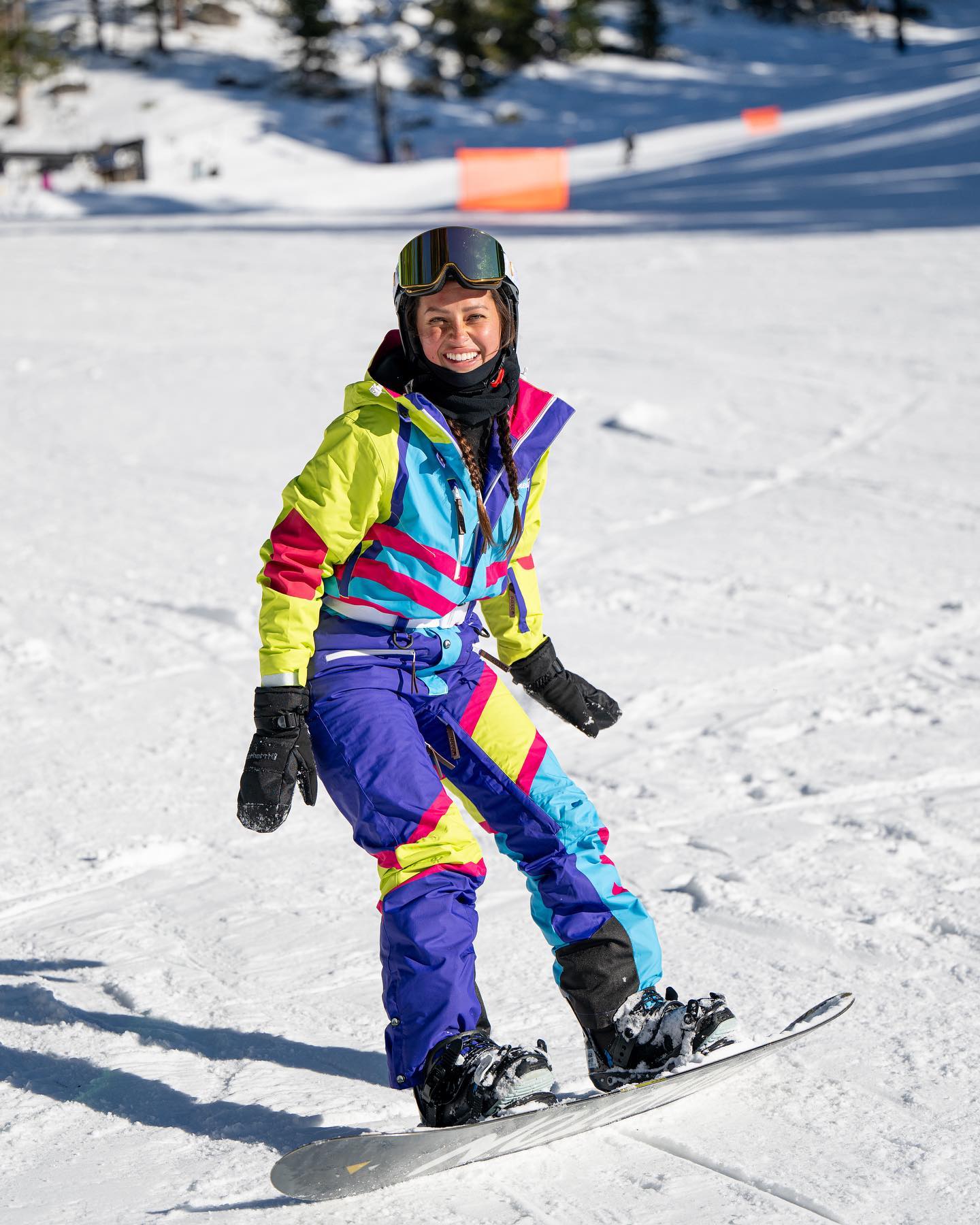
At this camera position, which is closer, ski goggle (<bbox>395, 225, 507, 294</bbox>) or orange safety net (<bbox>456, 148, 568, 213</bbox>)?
ski goggle (<bbox>395, 225, 507, 294</bbox>)

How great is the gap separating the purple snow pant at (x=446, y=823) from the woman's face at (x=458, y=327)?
21.3 inches

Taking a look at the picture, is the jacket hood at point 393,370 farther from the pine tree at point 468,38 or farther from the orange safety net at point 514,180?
the pine tree at point 468,38

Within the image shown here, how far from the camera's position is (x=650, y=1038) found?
2.63m

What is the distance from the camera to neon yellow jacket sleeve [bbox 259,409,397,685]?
252cm

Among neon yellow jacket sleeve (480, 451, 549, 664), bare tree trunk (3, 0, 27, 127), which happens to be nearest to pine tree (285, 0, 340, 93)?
bare tree trunk (3, 0, 27, 127)

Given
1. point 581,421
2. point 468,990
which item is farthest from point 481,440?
point 581,421

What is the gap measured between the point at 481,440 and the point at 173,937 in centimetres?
153

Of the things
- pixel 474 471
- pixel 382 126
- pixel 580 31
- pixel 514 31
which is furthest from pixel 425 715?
pixel 580 31

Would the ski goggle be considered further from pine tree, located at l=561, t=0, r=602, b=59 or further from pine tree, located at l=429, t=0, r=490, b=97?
pine tree, located at l=561, t=0, r=602, b=59

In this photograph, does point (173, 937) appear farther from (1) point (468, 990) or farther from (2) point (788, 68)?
(2) point (788, 68)

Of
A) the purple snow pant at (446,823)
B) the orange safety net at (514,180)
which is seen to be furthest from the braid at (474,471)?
the orange safety net at (514,180)

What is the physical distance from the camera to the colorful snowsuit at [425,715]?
2.51m

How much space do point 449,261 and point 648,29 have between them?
52.9 metres

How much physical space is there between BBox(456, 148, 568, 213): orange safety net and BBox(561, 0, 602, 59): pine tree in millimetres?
13886
